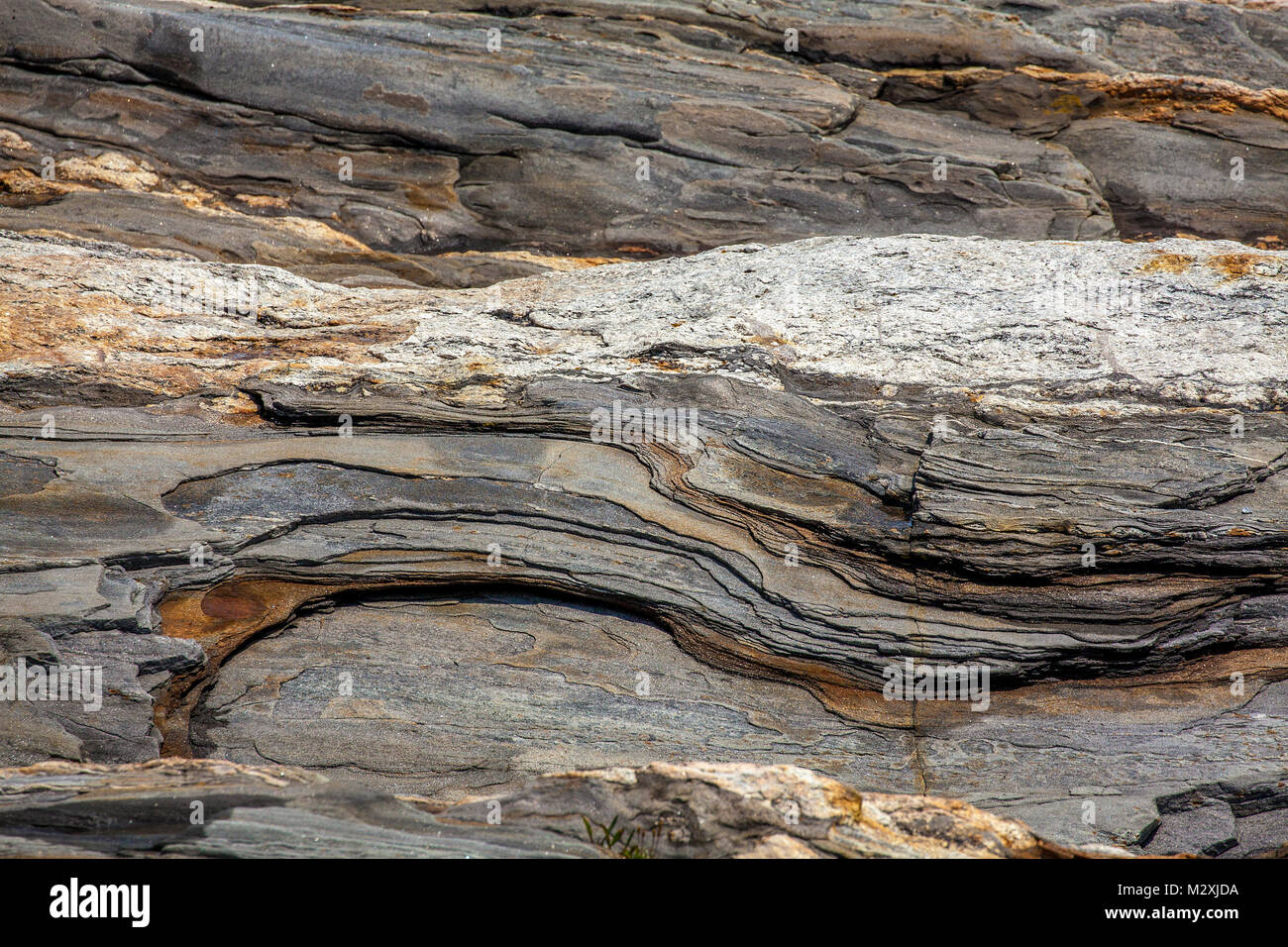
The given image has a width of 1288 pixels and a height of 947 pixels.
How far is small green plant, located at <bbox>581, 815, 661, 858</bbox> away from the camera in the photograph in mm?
4527

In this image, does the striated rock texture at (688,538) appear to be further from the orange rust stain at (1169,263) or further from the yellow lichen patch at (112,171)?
the yellow lichen patch at (112,171)

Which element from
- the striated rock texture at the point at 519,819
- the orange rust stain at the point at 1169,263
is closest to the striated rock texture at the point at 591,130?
the orange rust stain at the point at 1169,263

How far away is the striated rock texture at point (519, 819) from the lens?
4.44 metres

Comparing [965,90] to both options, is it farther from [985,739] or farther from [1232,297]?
[985,739]

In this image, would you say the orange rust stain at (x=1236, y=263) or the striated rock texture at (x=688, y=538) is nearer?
the striated rock texture at (x=688, y=538)

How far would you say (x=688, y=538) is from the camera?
7449mm

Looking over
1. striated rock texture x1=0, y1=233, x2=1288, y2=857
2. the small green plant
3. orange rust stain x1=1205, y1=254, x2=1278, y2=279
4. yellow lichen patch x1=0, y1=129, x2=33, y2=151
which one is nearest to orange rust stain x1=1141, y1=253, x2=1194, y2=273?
striated rock texture x1=0, y1=233, x2=1288, y2=857

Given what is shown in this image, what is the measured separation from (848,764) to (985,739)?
0.96 meters

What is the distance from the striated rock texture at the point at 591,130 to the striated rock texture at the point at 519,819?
24.9 feet

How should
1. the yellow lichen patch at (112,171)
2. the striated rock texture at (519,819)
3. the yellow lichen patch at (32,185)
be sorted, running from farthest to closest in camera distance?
the yellow lichen patch at (112,171), the yellow lichen patch at (32,185), the striated rock texture at (519,819)

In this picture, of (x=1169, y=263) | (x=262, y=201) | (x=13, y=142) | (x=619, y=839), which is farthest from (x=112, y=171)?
(x=1169, y=263)

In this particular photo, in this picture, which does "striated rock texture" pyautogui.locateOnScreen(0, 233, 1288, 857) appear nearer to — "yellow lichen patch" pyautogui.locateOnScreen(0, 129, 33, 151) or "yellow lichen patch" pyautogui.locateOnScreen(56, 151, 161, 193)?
"yellow lichen patch" pyautogui.locateOnScreen(56, 151, 161, 193)

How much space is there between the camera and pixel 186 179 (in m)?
12.2
